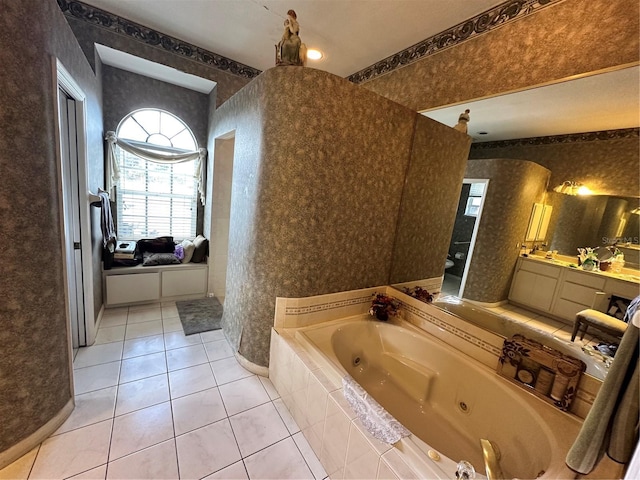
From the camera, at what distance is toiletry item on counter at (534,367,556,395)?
1.38m

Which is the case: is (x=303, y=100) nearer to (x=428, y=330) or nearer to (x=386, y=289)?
(x=386, y=289)

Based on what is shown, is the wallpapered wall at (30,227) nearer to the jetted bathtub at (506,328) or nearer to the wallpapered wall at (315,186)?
the wallpapered wall at (315,186)

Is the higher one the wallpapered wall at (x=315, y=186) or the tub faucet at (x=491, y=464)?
the wallpapered wall at (x=315, y=186)

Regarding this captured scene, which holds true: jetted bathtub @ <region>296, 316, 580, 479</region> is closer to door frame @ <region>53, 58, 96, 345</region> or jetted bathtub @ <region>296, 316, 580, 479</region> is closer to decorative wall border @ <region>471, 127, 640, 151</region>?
decorative wall border @ <region>471, 127, 640, 151</region>

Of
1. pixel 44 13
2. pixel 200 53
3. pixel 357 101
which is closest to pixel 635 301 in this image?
pixel 357 101

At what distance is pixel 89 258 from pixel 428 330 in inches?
113

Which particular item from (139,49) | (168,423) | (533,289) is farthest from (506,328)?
(139,49)

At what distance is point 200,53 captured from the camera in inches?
113

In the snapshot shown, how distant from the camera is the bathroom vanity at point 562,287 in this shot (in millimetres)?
1263

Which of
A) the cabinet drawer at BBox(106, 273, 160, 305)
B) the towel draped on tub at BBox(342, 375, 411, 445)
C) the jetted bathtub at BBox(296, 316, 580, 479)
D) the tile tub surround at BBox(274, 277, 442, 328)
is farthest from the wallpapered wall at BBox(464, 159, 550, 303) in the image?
the cabinet drawer at BBox(106, 273, 160, 305)

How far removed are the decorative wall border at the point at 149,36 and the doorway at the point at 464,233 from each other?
9.44 feet

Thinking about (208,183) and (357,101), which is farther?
(208,183)

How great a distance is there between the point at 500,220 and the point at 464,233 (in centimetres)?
27

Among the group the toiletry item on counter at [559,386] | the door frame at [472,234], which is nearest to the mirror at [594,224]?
the door frame at [472,234]
